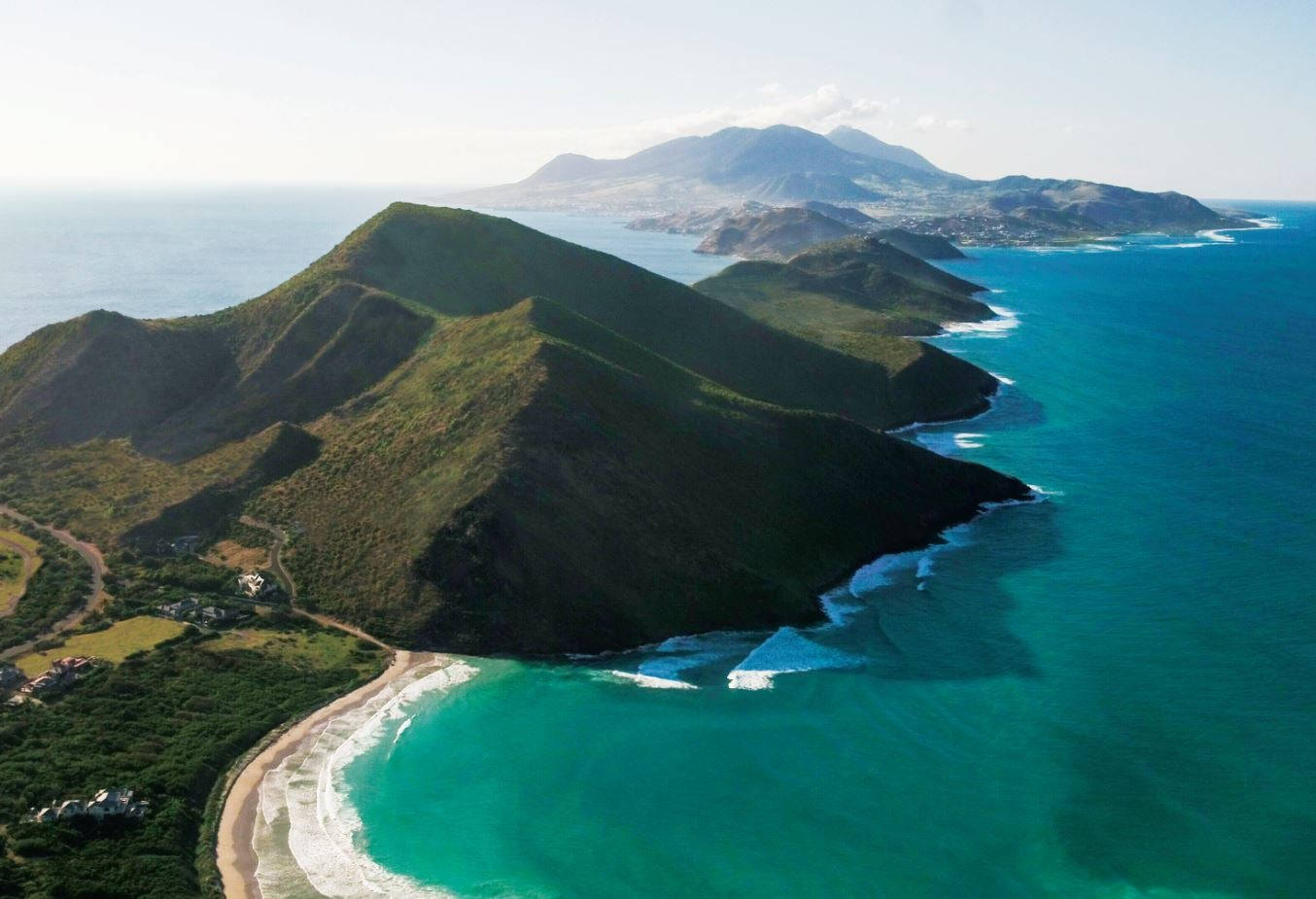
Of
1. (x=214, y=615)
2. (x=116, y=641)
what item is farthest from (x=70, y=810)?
(x=214, y=615)

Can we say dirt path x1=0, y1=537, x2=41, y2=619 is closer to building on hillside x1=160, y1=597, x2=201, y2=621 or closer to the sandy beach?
building on hillside x1=160, y1=597, x2=201, y2=621

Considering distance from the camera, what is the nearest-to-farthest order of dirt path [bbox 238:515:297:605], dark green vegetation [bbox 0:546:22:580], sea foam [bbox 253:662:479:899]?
1. sea foam [bbox 253:662:479:899]
2. dark green vegetation [bbox 0:546:22:580]
3. dirt path [bbox 238:515:297:605]

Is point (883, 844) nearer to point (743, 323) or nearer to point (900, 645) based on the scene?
point (900, 645)

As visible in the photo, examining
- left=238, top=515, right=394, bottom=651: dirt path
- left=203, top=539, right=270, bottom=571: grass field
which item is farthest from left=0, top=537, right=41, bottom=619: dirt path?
left=238, top=515, right=394, bottom=651: dirt path

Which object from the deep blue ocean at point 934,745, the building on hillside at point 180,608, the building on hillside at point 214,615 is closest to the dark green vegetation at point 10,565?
the building on hillside at point 180,608

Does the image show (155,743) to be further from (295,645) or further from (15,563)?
(15,563)

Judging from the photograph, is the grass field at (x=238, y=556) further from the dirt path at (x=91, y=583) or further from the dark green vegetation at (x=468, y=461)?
the dirt path at (x=91, y=583)
